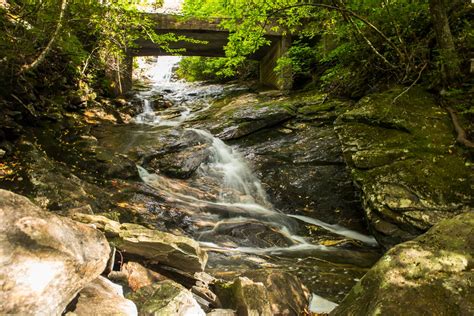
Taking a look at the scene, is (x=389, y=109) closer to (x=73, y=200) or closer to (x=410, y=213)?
(x=410, y=213)

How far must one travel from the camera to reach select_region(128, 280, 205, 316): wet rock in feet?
8.66

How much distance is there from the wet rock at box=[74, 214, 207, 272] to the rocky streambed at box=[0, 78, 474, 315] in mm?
16

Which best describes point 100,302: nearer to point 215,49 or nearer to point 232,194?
point 232,194

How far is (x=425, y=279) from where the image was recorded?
260 cm

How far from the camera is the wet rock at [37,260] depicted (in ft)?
5.60

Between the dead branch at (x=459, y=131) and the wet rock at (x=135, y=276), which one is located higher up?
the dead branch at (x=459, y=131)

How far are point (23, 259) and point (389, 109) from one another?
280 inches

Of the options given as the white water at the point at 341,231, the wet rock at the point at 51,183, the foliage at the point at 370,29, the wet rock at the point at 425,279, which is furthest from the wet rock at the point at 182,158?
the wet rock at the point at 425,279

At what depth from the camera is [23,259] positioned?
5.85ft

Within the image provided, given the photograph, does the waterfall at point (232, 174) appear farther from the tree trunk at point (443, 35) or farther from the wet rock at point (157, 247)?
the tree trunk at point (443, 35)

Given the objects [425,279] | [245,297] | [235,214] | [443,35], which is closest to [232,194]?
[235,214]

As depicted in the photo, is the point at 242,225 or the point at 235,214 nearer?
the point at 242,225

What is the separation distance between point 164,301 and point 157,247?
952 mm

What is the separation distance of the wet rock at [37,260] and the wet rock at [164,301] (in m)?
0.66
